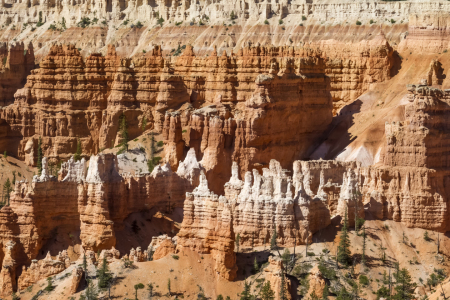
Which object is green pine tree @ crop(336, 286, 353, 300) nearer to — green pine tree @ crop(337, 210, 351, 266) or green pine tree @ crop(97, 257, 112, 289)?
green pine tree @ crop(337, 210, 351, 266)

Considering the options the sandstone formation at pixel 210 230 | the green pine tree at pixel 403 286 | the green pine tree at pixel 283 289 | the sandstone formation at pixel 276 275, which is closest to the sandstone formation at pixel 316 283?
the sandstone formation at pixel 276 275

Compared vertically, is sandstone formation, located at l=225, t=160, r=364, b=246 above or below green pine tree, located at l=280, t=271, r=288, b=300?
above

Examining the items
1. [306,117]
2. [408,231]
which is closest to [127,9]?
[306,117]

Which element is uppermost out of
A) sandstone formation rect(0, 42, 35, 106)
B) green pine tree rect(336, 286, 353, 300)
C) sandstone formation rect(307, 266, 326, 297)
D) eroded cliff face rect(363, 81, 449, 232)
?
sandstone formation rect(0, 42, 35, 106)

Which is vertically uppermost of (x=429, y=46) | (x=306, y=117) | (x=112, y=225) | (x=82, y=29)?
(x=82, y=29)

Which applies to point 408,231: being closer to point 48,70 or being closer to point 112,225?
point 112,225

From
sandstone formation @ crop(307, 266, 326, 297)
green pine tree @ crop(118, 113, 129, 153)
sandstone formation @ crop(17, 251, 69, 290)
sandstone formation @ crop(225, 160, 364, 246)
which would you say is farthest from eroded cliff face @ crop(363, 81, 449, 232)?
green pine tree @ crop(118, 113, 129, 153)
